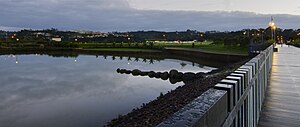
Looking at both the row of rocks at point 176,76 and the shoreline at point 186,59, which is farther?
the row of rocks at point 176,76

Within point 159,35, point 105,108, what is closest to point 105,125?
point 105,108

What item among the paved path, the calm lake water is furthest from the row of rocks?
the paved path

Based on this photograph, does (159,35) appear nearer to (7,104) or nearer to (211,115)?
(7,104)

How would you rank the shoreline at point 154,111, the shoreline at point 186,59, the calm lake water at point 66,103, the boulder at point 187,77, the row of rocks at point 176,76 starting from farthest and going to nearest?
the boulder at point 187,77 < the row of rocks at point 176,76 < the shoreline at point 186,59 < the calm lake water at point 66,103 < the shoreline at point 154,111

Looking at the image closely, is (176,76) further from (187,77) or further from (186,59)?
(186,59)

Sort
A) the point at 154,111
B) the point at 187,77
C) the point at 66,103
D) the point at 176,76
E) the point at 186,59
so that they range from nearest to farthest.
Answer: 1. the point at 154,111
2. the point at 66,103
3. the point at 187,77
4. the point at 176,76
5. the point at 186,59

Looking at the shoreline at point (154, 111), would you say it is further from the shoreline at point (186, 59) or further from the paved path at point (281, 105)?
the paved path at point (281, 105)

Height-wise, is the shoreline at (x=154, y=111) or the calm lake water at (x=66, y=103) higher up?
the shoreline at (x=154, y=111)

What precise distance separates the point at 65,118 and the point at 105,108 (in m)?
2.81

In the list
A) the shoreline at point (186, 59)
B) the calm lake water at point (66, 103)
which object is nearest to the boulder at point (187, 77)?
the shoreline at point (186, 59)

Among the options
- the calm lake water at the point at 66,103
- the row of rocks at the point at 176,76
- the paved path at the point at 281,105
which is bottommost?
the calm lake water at the point at 66,103

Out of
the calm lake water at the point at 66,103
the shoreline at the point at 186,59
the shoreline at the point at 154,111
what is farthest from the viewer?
the shoreline at the point at 186,59

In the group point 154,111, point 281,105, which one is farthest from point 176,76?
point 281,105

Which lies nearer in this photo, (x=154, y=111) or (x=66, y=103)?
(x=154, y=111)
